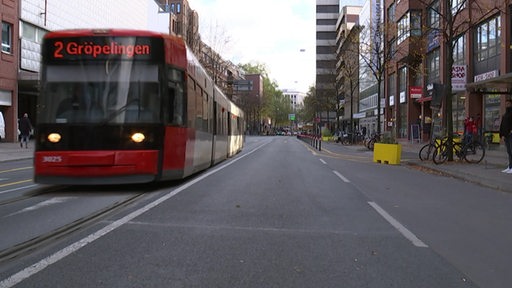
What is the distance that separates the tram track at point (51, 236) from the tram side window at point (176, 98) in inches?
99.8

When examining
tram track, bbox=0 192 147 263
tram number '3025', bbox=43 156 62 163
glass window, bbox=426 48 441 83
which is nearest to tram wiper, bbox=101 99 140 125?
tram number '3025', bbox=43 156 62 163

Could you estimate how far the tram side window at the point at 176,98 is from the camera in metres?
10.5

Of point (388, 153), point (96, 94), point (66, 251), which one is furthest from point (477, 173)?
point (66, 251)

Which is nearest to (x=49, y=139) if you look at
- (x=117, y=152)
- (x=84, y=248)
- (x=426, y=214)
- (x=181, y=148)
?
(x=117, y=152)

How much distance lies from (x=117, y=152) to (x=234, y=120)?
52.5ft

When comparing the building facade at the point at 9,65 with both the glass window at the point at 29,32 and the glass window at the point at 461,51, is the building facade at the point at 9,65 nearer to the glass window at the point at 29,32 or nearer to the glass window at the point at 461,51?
the glass window at the point at 29,32

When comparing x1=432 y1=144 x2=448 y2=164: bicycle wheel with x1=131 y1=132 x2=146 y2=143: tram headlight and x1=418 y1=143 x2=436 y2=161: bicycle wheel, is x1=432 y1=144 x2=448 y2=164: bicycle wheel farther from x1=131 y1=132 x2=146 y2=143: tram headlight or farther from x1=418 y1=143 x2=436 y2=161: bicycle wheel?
x1=131 y1=132 x2=146 y2=143: tram headlight

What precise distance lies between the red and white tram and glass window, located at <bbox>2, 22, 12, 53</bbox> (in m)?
29.4

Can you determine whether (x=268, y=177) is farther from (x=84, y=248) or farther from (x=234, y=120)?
(x=234, y=120)

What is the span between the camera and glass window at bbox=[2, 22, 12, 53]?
35719mm

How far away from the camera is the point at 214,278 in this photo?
4.86 metres

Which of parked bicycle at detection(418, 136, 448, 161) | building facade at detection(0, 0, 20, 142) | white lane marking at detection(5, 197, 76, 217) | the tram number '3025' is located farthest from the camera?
building facade at detection(0, 0, 20, 142)

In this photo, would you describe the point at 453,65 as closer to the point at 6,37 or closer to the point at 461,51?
the point at 461,51

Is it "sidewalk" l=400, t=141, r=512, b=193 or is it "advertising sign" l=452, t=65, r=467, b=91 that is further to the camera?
"advertising sign" l=452, t=65, r=467, b=91
